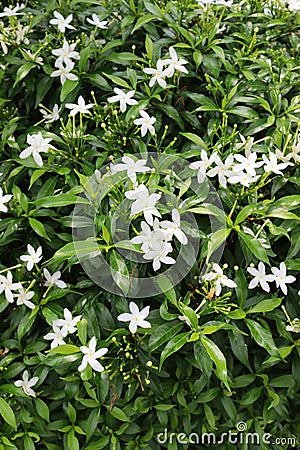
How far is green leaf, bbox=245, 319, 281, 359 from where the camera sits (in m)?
1.58

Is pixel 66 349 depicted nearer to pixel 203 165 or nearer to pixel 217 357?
pixel 217 357

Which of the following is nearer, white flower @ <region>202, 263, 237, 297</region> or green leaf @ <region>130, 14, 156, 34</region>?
white flower @ <region>202, 263, 237, 297</region>

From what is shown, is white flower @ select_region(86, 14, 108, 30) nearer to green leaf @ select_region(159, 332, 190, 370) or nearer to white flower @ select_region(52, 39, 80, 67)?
white flower @ select_region(52, 39, 80, 67)

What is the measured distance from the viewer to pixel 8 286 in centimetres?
167

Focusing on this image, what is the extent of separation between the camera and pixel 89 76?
2.01 m

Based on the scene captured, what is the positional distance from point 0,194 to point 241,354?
808 mm

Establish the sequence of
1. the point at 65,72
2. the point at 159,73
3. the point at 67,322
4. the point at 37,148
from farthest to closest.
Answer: the point at 65,72 → the point at 159,73 → the point at 37,148 → the point at 67,322

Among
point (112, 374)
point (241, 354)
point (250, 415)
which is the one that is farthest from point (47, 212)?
point (250, 415)

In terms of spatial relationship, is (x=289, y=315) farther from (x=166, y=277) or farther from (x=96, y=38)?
(x=96, y=38)

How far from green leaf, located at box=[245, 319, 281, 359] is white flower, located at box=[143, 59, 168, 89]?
0.76 metres

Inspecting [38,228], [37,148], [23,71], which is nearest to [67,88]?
[23,71]

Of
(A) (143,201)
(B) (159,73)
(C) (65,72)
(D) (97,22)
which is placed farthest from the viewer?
(D) (97,22)

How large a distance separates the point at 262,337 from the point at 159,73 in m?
0.85

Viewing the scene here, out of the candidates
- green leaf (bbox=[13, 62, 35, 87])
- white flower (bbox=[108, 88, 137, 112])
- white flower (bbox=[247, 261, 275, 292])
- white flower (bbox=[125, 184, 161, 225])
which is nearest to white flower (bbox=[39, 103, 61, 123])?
green leaf (bbox=[13, 62, 35, 87])
